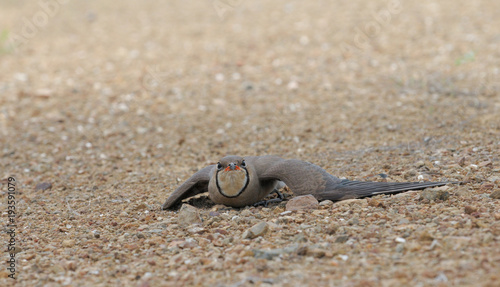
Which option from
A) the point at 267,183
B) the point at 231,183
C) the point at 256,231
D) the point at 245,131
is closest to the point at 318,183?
the point at 267,183

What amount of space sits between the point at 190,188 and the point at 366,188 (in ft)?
4.62

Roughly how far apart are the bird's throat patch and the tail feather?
61cm

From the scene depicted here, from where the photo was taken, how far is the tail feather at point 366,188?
4.12m

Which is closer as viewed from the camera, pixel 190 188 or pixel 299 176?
pixel 299 176

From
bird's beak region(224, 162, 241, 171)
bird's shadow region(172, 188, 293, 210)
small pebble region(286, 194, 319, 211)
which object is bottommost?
small pebble region(286, 194, 319, 211)

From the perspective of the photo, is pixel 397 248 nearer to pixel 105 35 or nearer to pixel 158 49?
pixel 158 49

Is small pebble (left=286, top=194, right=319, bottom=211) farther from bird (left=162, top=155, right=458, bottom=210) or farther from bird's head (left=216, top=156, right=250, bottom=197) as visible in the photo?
bird's head (left=216, top=156, right=250, bottom=197)

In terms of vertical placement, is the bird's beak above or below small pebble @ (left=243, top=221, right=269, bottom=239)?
above

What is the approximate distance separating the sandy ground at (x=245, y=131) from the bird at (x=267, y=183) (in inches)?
5.1

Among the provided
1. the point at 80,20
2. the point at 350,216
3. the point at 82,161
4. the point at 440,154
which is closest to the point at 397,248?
the point at 350,216

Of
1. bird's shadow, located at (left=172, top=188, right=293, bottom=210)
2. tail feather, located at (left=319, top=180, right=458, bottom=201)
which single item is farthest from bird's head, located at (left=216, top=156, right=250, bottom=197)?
tail feather, located at (left=319, top=180, right=458, bottom=201)

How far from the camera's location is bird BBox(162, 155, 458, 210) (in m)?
4.19

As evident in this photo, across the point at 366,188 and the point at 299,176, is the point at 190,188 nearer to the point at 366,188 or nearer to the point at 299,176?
the point at 299,176

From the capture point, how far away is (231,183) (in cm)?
433
